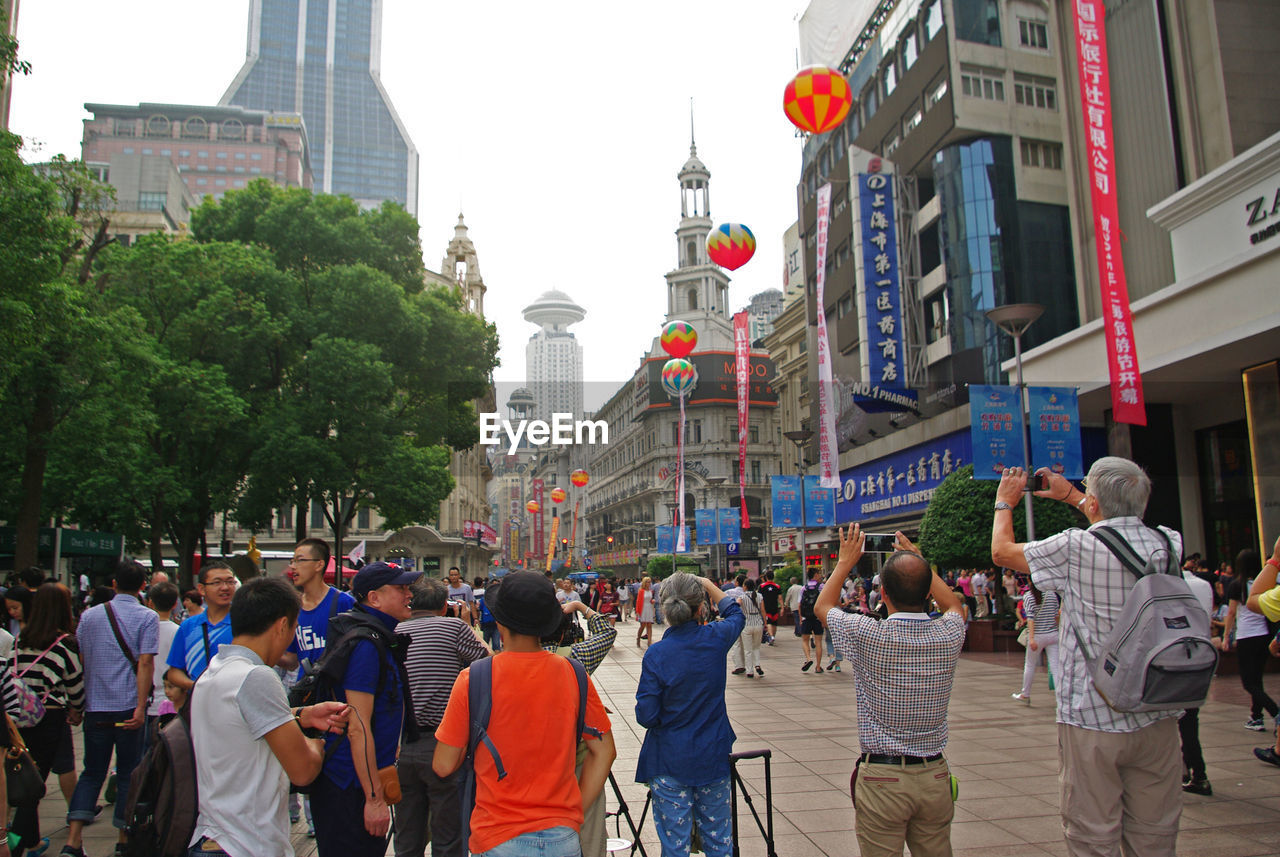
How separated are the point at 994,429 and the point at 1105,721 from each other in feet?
47.1

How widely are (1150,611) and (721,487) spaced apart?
242 ft

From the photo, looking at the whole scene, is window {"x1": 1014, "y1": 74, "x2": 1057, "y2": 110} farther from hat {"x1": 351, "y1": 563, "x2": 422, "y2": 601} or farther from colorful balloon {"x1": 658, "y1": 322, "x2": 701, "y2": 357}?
hat {"x1": 351, "y1": 563, "x2": 422, "y2": 601}

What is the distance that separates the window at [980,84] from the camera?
2948 centimetres

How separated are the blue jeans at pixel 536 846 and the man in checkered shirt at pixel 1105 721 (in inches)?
82.2

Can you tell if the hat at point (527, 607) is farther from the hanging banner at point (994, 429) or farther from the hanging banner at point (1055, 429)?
the hanging banner at point (1055, 429)

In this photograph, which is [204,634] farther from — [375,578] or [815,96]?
[815,96]

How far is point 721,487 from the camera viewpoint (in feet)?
252

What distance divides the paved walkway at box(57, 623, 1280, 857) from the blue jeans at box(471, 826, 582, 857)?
3.22 metres

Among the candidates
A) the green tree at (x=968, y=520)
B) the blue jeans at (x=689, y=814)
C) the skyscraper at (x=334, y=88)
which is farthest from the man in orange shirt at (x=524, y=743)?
the skyscraper at (x=334, y=88)

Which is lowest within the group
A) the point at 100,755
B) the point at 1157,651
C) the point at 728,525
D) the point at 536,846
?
the point at 100,755

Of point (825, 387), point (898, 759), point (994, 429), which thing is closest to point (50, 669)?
point (898, 759)

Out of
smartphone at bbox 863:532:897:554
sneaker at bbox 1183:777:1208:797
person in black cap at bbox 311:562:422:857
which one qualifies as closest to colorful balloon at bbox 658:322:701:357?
smartphone at bbox 863:532:897:554

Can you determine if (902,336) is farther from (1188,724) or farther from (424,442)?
(1188,724)

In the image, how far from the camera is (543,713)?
3.07 meters
